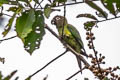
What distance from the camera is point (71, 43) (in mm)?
1879

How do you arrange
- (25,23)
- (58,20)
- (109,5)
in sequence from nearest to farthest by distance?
(25,23)
(109,5)
(58,20)

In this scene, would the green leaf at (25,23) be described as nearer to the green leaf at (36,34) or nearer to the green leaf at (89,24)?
the green leaf at (36,34)

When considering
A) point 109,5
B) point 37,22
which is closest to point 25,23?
point 37,22

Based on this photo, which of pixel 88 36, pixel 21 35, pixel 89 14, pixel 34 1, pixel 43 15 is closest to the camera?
A: pixel 21 35

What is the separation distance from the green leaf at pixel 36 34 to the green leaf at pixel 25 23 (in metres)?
0.06

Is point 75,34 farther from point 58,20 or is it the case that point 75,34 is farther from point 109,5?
point 109,5

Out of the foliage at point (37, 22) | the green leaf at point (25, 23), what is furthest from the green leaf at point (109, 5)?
the green leaf at point (25, 23)

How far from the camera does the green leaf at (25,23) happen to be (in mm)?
1473

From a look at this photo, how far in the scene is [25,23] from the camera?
1.50 meters

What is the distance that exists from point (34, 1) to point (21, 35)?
29cm

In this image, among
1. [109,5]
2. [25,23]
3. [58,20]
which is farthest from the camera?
[58,20]

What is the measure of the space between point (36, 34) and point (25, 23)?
11 cm

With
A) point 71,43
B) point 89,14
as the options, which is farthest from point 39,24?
point 89,14

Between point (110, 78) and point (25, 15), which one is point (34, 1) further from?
point (110, 78)
